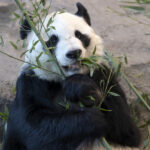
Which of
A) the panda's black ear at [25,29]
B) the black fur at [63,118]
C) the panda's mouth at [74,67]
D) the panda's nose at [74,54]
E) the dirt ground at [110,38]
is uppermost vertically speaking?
the panda's nose at [74,54]

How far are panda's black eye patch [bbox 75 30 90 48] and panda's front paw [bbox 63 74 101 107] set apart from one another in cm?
53

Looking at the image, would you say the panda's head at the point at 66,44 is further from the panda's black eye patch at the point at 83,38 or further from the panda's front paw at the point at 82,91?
the panda's front paw at the point at 82,91

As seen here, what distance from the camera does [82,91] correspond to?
2570 millimetres

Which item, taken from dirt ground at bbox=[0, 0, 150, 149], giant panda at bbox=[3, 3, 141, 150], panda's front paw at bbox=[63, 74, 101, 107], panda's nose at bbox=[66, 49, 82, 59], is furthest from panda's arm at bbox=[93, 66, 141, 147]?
dirt ground at bbox=[0, 0, 150, 149]

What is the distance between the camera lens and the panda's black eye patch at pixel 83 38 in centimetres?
300

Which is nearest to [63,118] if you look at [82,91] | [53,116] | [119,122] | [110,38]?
[53,116]

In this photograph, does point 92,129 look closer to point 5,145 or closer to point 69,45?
point 69,45

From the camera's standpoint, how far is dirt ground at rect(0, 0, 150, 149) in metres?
4.49

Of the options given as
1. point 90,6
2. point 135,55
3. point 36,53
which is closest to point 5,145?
point 36,53

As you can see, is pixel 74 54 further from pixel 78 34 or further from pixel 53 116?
pixel 53 116

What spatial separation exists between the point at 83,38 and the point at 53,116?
3.00ft

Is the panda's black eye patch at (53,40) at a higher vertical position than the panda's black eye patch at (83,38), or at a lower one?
higher

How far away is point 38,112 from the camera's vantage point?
9.41 feet

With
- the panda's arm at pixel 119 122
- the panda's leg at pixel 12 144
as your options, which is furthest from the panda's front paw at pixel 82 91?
the panda's leg at pixel 12 144
